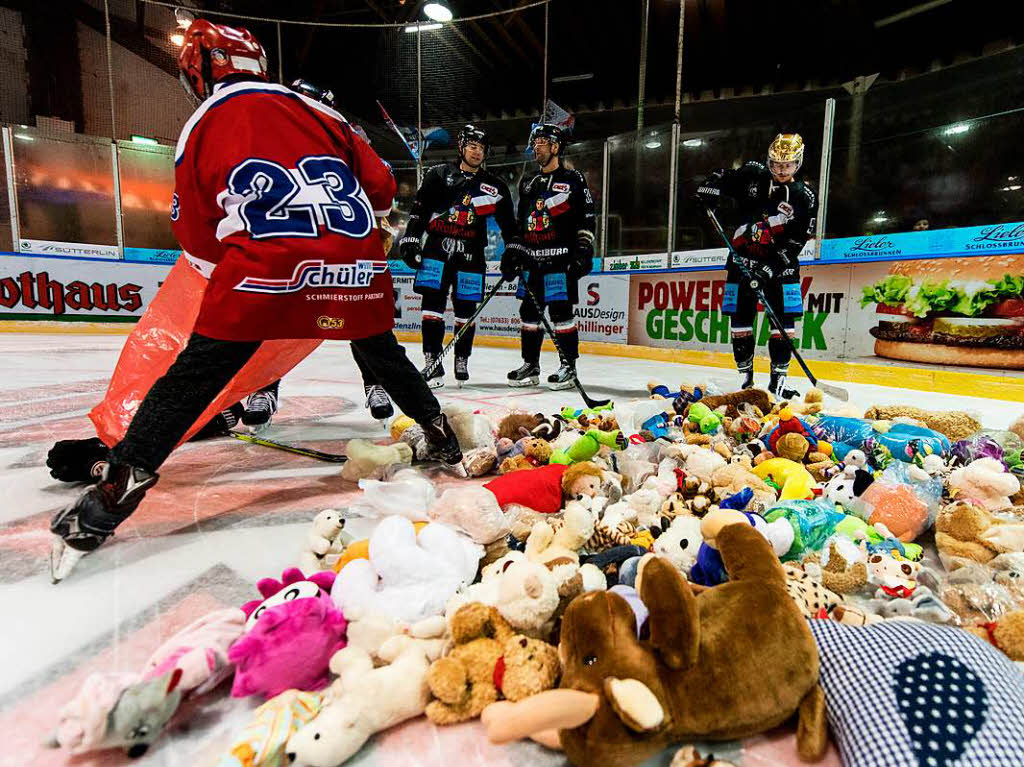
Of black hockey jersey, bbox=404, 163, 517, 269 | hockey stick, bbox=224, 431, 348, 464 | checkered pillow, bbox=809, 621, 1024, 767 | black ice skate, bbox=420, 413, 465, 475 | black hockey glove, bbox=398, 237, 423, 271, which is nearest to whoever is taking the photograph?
checkered pillow, bbox=809, 621, 1024, 767

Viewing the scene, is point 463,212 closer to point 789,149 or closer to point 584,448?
point 789,149

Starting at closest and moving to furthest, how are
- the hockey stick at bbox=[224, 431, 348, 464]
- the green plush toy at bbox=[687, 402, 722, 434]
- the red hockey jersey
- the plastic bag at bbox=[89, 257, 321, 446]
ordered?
the red hockey jersey
the plastic bag at bbox=[89, 257, 321, 446]
the hockey stick at bbox=[224, 431, 348, 464]
the green plush toy at bbox=[687, 402, 722, 434]

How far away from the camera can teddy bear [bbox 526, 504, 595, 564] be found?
3.33ft

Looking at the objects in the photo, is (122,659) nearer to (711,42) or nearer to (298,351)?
(298,351)

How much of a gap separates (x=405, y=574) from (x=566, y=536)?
12.1 inches

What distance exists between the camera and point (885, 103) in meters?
6.32

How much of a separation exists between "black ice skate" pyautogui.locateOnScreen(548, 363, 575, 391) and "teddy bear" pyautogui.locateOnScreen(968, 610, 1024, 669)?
2.71 m

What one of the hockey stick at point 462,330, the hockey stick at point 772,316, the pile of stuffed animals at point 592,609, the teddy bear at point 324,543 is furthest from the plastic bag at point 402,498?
the hockey stick at point 772,316

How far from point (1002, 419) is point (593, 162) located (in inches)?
213

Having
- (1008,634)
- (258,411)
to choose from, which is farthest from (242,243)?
(1008,634)

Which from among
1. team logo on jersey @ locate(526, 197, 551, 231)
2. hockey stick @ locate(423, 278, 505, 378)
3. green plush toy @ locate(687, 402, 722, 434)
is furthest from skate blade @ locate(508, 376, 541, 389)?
green plush toy @ locate(687, 402, 722, 434)

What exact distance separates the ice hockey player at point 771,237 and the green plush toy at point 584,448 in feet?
5.95

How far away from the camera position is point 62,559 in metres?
1.02

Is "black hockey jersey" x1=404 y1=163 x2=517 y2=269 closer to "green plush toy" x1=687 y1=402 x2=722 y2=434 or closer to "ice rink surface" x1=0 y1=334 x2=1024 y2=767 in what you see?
"ice rink surface" x1=0 y1=334 x2=1024 y2=767
